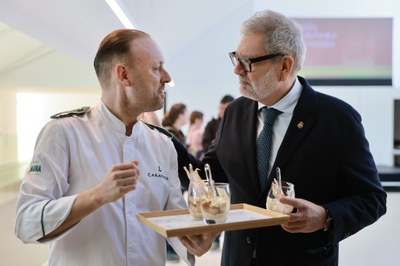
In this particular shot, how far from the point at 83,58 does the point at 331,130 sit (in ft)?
12.2

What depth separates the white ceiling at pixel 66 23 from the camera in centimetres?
295

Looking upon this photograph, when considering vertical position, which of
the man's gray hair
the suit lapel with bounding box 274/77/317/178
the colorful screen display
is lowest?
the suit lapel with bounding box 274/77/317/178

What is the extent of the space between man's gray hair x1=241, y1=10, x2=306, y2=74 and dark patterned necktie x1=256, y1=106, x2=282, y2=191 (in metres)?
0.23

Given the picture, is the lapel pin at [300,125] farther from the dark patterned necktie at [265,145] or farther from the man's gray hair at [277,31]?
the man's gray hair at [277,31]

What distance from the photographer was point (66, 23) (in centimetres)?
360

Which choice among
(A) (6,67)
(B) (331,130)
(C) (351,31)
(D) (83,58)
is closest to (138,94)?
(B) (331,130)

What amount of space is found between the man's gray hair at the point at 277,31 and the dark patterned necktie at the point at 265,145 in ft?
0.74

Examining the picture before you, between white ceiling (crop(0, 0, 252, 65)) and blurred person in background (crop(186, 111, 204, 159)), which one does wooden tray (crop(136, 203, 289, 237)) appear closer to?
white ceiling (crop(0, 0, 252, 65))

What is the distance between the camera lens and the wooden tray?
137cm

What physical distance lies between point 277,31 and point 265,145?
0.50 m

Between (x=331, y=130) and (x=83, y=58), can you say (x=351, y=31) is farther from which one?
(x=331, y=130)

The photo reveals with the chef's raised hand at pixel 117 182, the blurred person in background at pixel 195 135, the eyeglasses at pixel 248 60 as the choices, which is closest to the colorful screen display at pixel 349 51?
the blurred person in background at pixel 195 135

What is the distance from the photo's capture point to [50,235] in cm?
144

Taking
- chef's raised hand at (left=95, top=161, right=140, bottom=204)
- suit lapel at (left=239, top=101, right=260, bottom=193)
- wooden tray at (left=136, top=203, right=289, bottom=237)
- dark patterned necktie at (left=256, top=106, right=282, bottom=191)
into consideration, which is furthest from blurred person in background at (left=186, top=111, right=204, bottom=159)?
chef's raised hand at (left=95, top=161, right=140, bottom=204)
